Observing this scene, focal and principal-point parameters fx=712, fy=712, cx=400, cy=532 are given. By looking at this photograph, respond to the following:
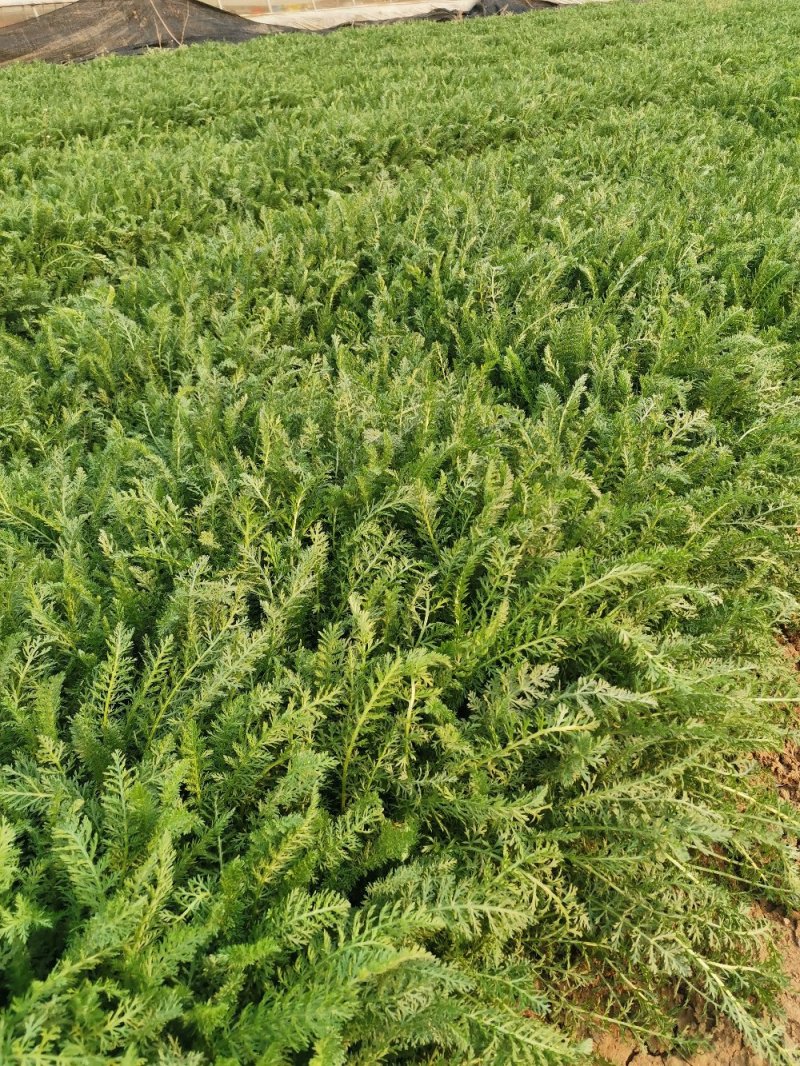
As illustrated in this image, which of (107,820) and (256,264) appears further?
(256,264)

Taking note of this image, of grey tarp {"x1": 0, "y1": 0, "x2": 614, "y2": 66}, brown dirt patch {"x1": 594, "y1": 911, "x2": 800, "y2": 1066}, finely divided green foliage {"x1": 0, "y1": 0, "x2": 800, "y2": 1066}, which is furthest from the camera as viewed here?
grey tarp {"x1": 0, "y1": 0, "x2": 614, "y2": 66}

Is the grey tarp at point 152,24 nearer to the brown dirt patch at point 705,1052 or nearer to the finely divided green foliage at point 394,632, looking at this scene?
the finely divided green foliage at point 394,632

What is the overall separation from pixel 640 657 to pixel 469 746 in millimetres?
509

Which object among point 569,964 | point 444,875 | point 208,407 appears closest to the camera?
point 444,875

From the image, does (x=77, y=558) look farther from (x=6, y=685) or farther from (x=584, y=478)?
(x=584, y=478)

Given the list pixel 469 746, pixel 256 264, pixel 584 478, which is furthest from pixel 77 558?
pixel 256 264

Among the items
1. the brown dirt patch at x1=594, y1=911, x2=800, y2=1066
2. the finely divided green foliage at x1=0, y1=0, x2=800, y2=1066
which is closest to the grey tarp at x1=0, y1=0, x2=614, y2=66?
the finely divided green foliage at x1=0, y1=0, x2=800, y2=1066

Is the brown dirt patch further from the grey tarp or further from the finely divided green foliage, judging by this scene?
the grey tarp

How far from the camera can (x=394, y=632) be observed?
1.88m

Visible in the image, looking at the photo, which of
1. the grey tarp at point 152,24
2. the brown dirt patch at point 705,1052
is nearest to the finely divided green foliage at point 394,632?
the brown dirt patch at point 705,1052

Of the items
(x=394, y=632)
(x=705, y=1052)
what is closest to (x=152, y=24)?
(x=394, y=632)

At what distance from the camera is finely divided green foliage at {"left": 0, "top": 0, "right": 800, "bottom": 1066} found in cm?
129

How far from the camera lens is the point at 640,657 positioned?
1800mm

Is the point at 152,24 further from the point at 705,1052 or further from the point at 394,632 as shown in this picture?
the point at 705,1052
